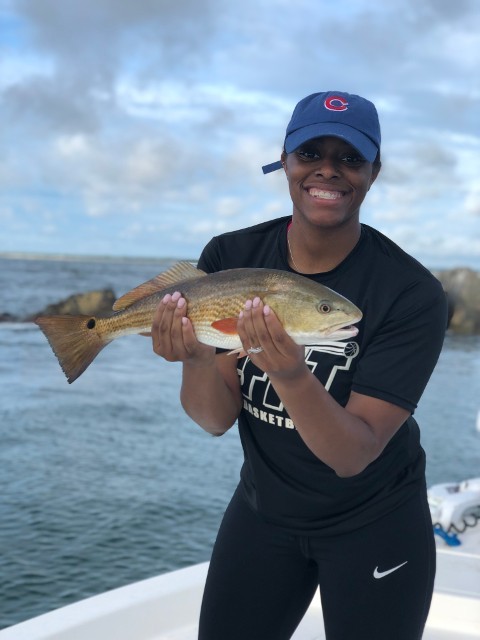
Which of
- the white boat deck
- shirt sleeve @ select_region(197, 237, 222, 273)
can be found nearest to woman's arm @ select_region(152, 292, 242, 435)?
shirt sleeve @ select_region(197, 237, 222, 273)

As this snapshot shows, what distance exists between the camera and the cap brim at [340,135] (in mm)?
2711

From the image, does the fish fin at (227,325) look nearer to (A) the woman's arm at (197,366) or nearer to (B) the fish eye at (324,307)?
(A) the woman's arm at (197,366)

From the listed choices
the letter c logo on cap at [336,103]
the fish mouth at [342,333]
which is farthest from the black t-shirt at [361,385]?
the letter c logo on cap at [336,103]

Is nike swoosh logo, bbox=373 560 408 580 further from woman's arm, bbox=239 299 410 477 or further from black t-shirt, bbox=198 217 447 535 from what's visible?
woman's arm, bbox=239 299 410 477

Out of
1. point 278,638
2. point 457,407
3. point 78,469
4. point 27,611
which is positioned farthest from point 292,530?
point 457,407

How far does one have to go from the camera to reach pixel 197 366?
2984 millimetres

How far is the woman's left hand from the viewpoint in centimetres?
255

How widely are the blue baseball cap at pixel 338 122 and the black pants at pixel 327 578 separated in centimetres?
137

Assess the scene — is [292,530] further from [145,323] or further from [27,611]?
[27,611]

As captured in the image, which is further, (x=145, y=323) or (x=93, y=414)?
(x=93, y=414)

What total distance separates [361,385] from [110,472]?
436 inches

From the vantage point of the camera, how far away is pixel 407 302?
2.76 m

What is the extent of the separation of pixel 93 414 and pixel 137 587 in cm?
1328

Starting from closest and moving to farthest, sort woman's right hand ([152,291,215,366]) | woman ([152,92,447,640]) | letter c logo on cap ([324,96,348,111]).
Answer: woman ([152,92,447,640])
letter c logo on cap ([324,96,348,111])
woman's right hand ([152,291,215,366])
